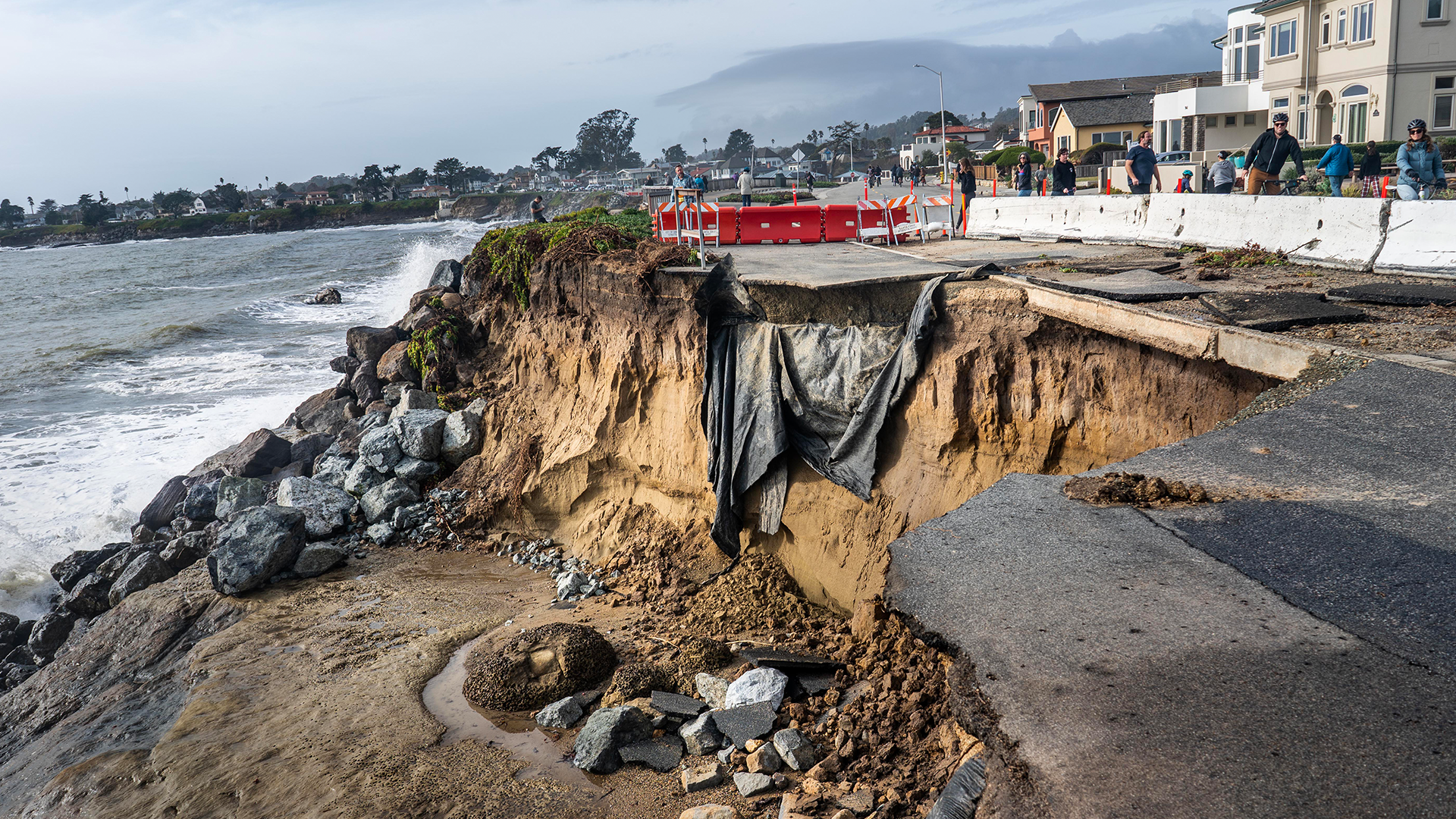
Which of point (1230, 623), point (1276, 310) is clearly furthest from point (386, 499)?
point (1230, 623)

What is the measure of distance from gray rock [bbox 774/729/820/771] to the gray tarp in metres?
3.20

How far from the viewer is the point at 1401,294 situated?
790 centimetres

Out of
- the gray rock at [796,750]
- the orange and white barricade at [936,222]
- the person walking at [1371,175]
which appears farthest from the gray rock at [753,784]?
the person walking at [1371,175]

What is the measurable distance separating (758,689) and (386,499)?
24.3 feet

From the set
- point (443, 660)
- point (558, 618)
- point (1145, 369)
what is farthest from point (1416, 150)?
point (443, 660)

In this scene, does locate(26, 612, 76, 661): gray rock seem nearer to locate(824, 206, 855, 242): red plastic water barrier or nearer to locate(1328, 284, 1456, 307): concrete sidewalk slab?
locate(824, 206, 855, 242): red plastic water barrier

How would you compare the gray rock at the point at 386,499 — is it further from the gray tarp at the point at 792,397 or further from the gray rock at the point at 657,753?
the gray rock at the point at 657,753

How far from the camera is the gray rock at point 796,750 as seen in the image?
5527 millimetres

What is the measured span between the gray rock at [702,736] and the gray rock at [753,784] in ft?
2.14

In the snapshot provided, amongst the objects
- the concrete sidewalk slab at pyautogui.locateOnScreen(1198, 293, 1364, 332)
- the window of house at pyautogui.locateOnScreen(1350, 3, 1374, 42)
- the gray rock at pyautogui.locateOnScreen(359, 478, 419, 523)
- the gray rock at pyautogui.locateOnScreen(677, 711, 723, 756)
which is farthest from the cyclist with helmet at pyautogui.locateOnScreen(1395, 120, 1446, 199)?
the window of house at pyautogui.locateOnScreen(1350, 3, 1374, 42)

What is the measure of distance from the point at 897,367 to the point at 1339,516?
14.3 feet

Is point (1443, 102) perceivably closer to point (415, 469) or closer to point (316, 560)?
point (415, 469)

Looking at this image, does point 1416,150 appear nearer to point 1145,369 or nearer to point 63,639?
point 1145,369

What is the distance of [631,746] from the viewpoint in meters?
6.38
